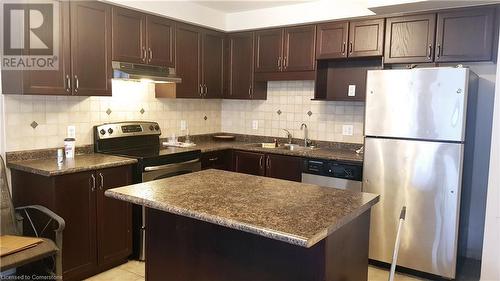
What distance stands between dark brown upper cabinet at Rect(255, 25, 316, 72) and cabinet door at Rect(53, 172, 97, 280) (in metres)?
2.29

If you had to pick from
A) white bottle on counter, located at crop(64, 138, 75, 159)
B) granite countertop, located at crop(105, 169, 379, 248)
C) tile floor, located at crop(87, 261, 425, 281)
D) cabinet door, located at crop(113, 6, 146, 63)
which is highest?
cabinet door, located at crop(113, 6, 146, 63)

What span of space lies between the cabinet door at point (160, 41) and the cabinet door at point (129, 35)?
68 millimetres

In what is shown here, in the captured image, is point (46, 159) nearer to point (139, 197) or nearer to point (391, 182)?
point (139, 197)

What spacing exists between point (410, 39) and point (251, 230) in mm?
2662

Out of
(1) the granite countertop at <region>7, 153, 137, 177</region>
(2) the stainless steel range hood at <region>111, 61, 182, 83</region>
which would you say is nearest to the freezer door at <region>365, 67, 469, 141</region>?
(2) the stainless steel range hood at <region>111, 61, 182, 83</region>

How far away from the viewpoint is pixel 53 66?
2.93 m

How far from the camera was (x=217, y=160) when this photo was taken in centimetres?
421

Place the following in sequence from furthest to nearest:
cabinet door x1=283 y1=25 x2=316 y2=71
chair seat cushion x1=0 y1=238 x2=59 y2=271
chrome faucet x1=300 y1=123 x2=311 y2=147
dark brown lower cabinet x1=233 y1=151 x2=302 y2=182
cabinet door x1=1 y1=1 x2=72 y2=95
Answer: chrome faucet x1=300 y1=123 x2=311 y2=147, cabinet door x1=283 y1=25 x2=316 y2=71, dark brown lower cabinet x1=233 y1=151 x2=302 y2=182, cabinet door x1=1 y1=1 x2=72 y2=95, chair seat cushion x1=0 y1=238 x2=59 y2=271

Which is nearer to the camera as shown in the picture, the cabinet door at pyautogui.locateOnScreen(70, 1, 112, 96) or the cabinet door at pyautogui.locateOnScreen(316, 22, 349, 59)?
the cabinet door at pyautogui.locateOnScreen(70, 1, 112, 96)

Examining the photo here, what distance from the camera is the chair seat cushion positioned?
215 centimetres

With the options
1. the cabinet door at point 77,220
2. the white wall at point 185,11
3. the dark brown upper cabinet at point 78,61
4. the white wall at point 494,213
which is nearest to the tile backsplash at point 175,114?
the dark brown upper cabinet at point 78,61

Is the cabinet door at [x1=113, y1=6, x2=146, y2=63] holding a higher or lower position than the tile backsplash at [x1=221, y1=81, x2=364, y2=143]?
higher

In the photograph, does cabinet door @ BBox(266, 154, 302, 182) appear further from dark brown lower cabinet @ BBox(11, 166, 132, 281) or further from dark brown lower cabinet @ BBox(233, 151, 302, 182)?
dark brown lower cabinet @ BBox(11, 166, 132, 281)

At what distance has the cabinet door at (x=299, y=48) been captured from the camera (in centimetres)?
Result: 399
